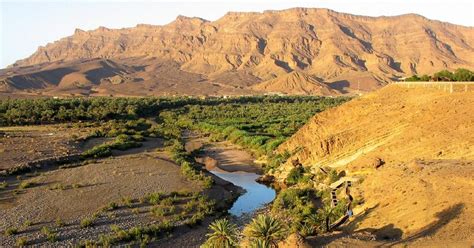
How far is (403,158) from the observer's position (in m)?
32.6

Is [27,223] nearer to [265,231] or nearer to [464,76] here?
[265,231]

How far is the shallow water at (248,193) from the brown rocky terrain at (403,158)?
8.78 ft

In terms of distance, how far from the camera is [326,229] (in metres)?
23.8

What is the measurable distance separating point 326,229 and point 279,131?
3762 centimetres

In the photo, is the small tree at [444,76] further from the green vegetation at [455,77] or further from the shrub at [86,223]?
the shrub at [86,223]

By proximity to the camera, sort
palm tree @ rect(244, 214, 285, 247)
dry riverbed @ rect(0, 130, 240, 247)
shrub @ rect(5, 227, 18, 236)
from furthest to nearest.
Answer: dry riverbed @ rect(0, 130, 240, 247)
shrub @ rect(5, 227, 18, 236)
palm tree @ rect(244, 214, 285, 247)

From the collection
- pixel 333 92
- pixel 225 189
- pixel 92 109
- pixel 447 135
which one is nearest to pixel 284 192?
pixel 225 189

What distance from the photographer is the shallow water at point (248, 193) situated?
104 feet

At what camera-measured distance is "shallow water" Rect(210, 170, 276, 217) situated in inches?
1250

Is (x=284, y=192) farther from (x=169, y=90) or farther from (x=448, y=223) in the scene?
(x=169, y=90)

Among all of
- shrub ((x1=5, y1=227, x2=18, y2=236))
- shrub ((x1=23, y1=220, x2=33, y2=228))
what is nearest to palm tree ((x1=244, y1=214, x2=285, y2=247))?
shrub ((x1=5, y1=227, x2=18, y2=236))

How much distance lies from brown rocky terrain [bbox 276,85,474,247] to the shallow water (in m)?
2.68

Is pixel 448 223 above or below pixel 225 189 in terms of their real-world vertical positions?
above

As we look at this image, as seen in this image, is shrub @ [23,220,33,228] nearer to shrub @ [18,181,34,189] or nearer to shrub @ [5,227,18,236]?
shrub @ [5,227,18,236]
